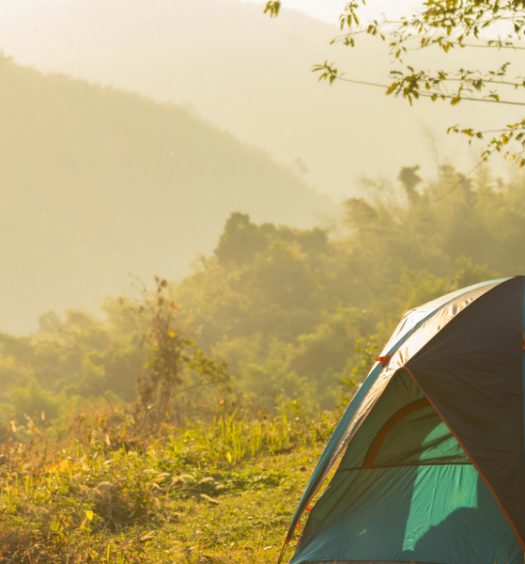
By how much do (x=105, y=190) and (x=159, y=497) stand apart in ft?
313

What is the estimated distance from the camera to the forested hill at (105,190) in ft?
298

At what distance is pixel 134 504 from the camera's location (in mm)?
6289

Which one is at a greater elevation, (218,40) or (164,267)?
(218,40)

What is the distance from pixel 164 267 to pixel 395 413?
90.9 meters

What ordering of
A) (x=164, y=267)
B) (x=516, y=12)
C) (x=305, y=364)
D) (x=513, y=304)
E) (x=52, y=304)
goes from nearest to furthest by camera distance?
(x=513, y=304)
(x=516, y=12)
(x=305, y=364)
(x=52, y=304)
(x=164, y=267)

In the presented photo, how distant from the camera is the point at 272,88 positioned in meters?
168

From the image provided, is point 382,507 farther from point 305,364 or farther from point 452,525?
point 305,364

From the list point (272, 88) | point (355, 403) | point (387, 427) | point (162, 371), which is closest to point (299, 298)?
point (162, 371)

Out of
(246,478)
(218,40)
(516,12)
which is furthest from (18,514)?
(218,40)

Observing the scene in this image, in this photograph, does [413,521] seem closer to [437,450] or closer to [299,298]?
[437,450]

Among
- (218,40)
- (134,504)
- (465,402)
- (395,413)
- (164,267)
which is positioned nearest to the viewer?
(465,402)

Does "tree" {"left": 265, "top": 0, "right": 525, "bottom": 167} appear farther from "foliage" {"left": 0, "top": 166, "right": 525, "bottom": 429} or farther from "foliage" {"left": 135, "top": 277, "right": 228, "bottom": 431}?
"foliage" {"left": 0, "top": 166, "right": 525, "bottom": 429}

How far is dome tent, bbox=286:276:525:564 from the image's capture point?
14.9 ft

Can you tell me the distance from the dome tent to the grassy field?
61cm
